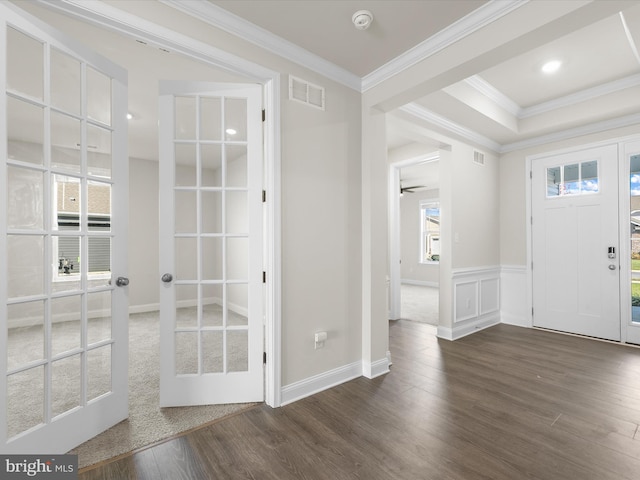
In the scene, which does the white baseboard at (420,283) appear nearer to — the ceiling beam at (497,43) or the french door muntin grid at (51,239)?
the ceiling beam at (497,43)

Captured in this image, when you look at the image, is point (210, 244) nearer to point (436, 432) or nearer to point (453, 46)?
point (436, 432)

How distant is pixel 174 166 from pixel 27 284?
1.09m

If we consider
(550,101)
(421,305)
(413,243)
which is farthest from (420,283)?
(550,101)

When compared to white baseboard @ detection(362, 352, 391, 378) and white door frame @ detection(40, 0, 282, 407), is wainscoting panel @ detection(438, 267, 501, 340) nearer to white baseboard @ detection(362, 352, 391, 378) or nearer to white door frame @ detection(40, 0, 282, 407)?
white baseboard @ detection(362, 352, 391, 378)

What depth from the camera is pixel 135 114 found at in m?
3.73

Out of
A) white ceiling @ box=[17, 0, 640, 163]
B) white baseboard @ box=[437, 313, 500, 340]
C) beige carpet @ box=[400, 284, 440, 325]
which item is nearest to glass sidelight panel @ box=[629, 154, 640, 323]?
white ceiling @ box=[17, 0, 640, 163]

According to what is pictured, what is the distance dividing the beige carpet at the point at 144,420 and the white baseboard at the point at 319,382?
32cm

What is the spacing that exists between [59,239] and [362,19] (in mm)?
2293

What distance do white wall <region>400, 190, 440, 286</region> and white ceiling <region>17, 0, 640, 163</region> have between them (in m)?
5.03

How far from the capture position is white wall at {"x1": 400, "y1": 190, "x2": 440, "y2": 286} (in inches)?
356

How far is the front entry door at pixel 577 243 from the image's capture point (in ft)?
12.1

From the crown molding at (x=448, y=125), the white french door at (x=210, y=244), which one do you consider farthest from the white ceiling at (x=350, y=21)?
the crown molding at (x=448, y=125)

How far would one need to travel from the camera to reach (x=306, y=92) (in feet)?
8.01

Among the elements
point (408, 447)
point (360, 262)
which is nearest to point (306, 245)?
point (360, 262)
